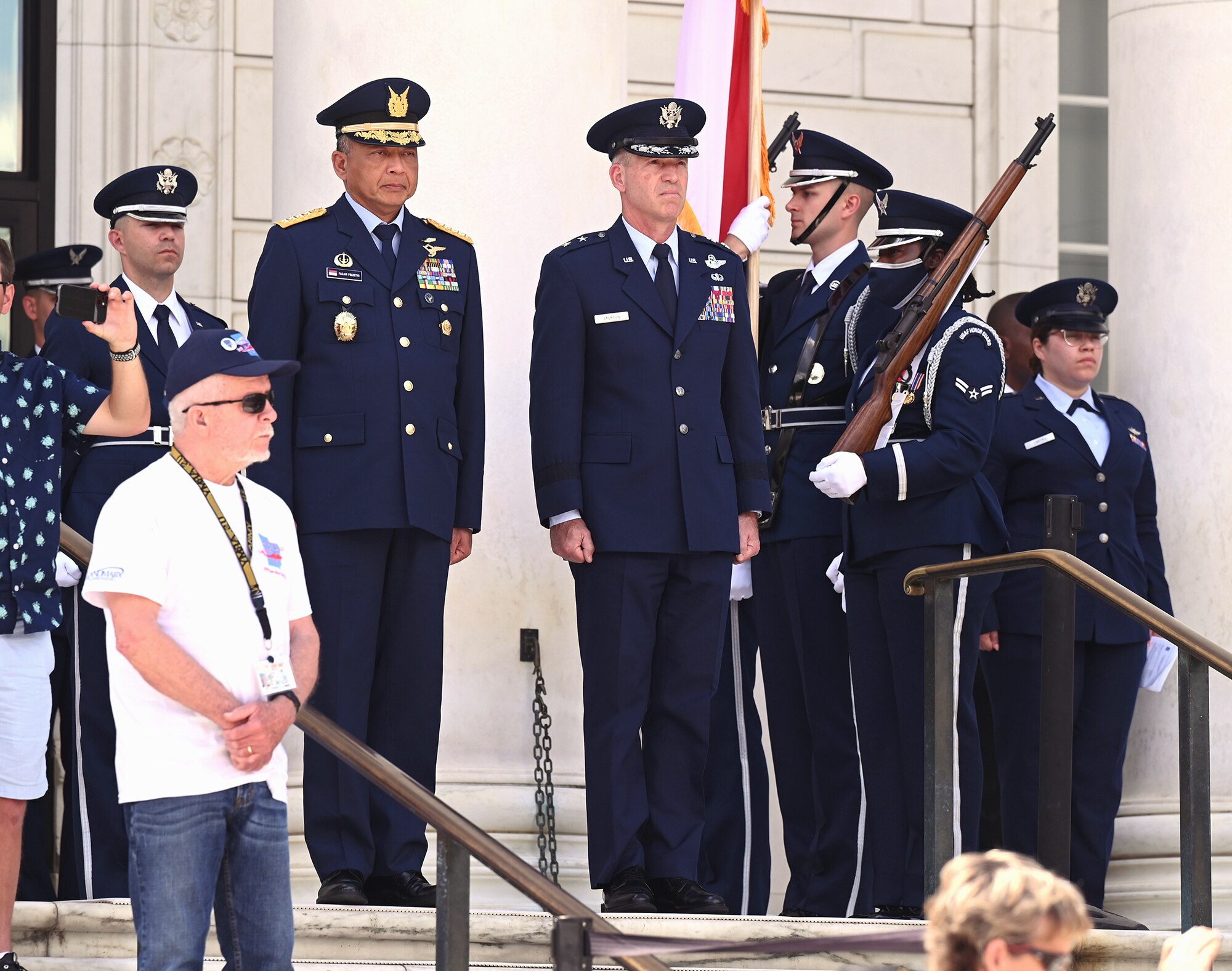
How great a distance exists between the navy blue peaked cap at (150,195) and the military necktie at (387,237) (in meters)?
0.84

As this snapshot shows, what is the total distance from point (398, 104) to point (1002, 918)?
3682 mm

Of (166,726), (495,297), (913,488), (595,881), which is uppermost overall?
(495,297)

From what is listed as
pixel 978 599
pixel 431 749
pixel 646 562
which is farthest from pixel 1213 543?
pixel 431 749

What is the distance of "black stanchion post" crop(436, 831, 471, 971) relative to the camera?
449cm

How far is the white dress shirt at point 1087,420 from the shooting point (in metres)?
7.53

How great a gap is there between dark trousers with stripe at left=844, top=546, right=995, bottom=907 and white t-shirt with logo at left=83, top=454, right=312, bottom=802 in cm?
231

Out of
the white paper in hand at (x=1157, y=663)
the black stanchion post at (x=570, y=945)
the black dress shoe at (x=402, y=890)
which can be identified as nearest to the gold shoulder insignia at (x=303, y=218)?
the black dress shoe at (x=402, y=890)

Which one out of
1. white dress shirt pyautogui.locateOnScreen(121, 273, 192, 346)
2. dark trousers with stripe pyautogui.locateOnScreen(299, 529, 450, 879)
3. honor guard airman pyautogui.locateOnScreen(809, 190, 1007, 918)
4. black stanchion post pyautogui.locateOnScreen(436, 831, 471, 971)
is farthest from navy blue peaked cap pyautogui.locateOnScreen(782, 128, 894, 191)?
black stanchion post pyautogui.locateOnScreen(436, 831, 471, 971)

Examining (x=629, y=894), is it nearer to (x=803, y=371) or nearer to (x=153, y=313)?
(x=803, y=371)

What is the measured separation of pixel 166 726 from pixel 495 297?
9.41ft

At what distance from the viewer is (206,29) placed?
9.38m

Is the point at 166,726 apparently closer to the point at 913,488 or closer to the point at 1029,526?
the point at 913,488

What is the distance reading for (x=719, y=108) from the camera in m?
7.52

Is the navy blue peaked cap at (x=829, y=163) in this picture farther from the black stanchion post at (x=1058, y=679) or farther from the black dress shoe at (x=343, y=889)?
the black dress shoe at (x=343, y=889)
